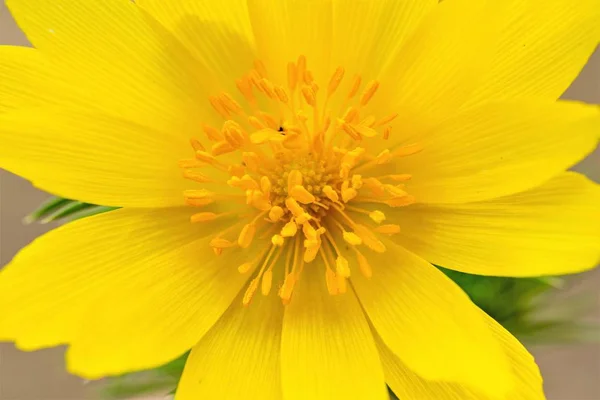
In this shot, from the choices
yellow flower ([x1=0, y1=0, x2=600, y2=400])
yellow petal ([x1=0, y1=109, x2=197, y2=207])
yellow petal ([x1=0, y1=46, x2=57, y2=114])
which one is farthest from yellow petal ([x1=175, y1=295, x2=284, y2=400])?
yellow petal ([x1=0, y1=46, x2=57, y2=114])

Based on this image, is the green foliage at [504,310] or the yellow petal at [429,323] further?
the green foliage at [504,310]

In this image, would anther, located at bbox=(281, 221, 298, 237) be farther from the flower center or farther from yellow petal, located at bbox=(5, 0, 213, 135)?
yellow petal, located at bbox=(5, 0, 213, 135)

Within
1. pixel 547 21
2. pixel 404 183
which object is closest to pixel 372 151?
pixel 404 183

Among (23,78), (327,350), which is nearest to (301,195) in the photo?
(327,350)

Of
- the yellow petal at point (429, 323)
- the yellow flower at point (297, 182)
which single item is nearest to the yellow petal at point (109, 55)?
the yellow flower at point (297, 182)

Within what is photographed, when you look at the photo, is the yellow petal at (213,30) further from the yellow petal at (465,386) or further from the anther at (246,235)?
the yellow petal at (465,386)

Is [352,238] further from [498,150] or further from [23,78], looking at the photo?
[23,78]

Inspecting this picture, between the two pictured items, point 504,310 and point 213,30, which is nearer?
point 213,30
